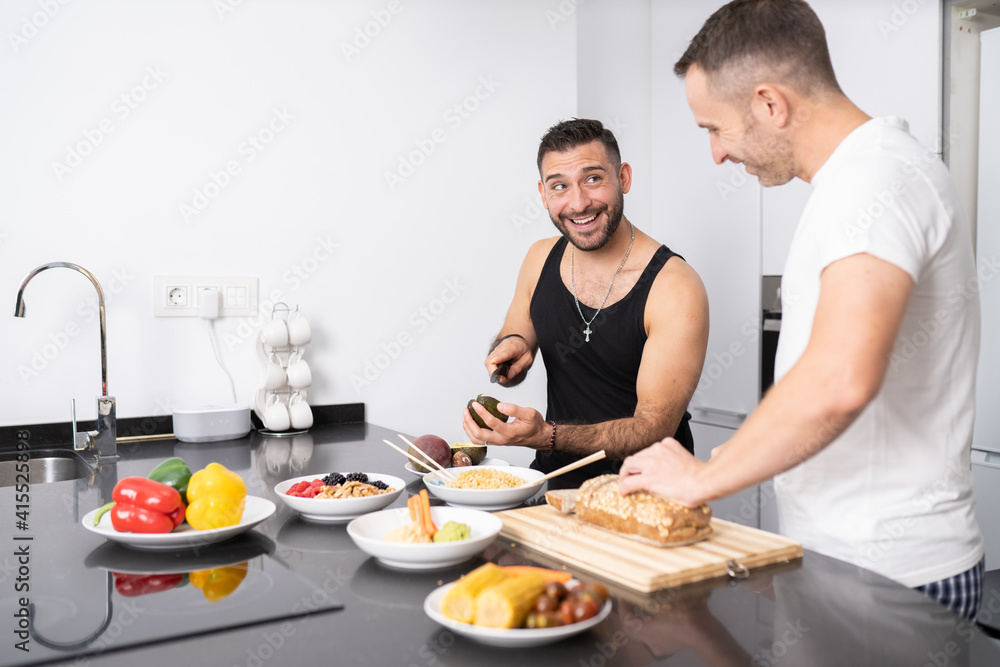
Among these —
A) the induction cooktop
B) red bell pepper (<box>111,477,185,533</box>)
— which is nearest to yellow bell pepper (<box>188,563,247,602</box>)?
the induction cooktop

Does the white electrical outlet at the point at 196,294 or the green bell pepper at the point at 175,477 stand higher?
the white electrical outlet at the point at 196,294

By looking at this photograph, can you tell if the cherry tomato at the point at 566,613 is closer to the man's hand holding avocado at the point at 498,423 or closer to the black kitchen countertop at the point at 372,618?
the black kitchen countertop at the point at 372,618

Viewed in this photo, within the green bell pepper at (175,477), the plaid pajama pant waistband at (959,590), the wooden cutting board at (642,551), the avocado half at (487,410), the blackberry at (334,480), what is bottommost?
the plaid pajama pant waistband at (959,590)

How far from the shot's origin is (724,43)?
1.19 meters

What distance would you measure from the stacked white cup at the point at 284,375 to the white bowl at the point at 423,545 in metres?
1.24

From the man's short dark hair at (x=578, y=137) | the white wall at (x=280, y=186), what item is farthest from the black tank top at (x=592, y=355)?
the white wall at (x=280, y=186)

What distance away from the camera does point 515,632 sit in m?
0.75

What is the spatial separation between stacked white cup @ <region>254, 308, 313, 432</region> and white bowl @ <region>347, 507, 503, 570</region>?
124 cm

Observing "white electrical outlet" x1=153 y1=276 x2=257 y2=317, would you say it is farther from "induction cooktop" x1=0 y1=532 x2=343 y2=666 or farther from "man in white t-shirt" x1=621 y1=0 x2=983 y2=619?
"man in white t-shirt" x1=621 y1=0 x2=983 y2=619

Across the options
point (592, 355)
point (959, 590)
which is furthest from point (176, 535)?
point (592, 355)

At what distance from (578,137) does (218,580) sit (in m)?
1.49

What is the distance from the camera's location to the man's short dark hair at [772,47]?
115cm

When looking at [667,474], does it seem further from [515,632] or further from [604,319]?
[604,319]

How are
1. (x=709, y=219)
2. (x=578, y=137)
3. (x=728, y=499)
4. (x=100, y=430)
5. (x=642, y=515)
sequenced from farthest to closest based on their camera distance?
(x=709, y=219), (x=728, y=499), (x=578, y=137), (x=100, y=430), (x=642, y=515)
